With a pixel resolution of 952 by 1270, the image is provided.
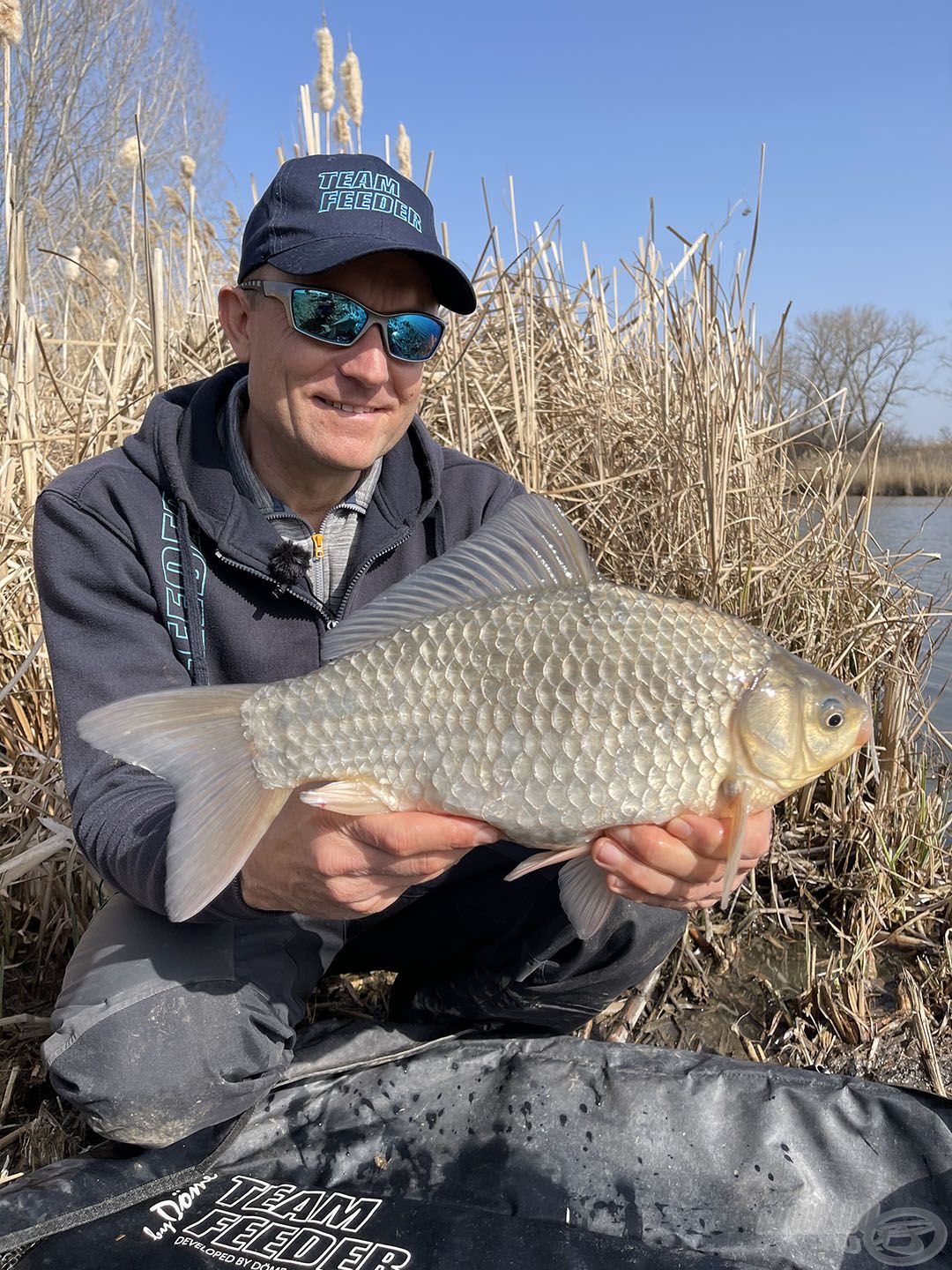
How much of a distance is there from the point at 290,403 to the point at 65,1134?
1.25m

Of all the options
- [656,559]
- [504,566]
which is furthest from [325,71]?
[504,566]

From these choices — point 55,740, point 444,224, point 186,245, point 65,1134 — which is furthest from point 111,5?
point 65,1134

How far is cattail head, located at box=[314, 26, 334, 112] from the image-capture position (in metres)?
3.96

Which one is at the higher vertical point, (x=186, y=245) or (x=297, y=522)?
(x=186, y=245)

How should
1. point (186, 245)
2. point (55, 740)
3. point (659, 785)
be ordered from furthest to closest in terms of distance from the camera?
point (186, 245)
point (55, 740)
point (659, 785)

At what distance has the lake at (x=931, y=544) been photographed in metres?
2.96

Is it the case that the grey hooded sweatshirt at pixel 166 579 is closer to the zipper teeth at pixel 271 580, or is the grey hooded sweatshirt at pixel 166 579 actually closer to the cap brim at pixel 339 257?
the zipper teeth at pixel 271 580

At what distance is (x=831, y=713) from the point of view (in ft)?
4.00

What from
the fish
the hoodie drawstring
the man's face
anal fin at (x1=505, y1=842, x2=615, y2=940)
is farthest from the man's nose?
anal fin at (x1=505, y1=842, x2=615, y2=940)

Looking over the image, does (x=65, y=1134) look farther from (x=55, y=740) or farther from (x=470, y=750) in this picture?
(x=470, y=750)

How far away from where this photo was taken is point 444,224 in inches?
113

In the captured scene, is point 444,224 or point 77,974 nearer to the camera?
point 77,974

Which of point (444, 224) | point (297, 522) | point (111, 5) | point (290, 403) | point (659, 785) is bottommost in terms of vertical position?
point (659, 785)

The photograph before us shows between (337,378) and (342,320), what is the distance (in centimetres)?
10
